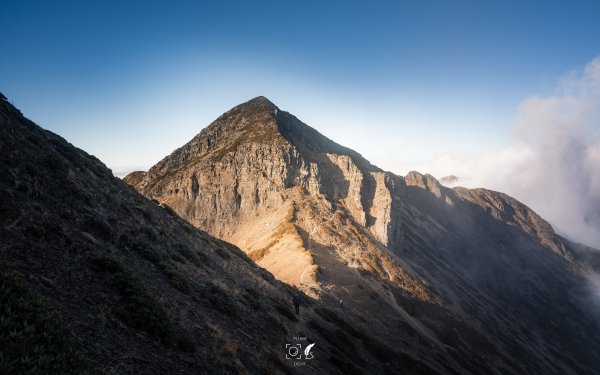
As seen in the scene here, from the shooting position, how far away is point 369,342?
40.2 m

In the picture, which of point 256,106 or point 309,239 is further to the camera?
point 256,106

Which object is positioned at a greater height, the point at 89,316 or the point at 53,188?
the point at 53,188

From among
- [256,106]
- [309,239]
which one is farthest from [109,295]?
[256,106]

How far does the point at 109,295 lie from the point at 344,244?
69.7 metres

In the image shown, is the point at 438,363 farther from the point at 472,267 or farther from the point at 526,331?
the point at 472,267

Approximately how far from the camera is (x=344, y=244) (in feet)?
265

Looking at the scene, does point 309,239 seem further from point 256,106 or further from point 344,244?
point 256,106

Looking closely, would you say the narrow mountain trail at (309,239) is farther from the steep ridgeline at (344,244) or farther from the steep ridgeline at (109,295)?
the steep ridgeline at (109,295)

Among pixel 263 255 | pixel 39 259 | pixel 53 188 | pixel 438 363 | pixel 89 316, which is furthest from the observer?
pixel 263 255

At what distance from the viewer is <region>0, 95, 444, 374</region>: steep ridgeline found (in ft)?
32.2

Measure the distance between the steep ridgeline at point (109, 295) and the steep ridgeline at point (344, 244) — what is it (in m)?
8.74

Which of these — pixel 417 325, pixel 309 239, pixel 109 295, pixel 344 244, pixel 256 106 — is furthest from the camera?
pixel 256 106

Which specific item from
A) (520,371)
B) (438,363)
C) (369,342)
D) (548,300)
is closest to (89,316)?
(369,342)

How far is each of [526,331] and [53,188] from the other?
165m
